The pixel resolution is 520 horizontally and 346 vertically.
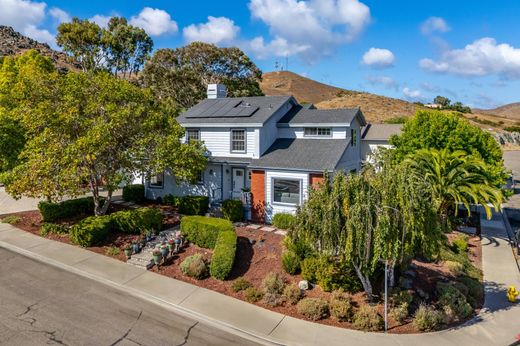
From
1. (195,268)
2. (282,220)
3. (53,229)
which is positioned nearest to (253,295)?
(195,268)

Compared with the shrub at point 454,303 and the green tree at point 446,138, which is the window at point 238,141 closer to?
the green tree at point 446,138

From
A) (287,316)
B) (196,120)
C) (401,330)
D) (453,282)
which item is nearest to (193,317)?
(287,316)

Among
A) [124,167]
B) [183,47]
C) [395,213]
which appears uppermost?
[183,47]

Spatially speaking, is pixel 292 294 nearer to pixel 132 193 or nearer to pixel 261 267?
pixel 261 267

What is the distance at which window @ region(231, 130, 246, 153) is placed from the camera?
894 inches

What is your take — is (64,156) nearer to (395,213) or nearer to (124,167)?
(124,167)

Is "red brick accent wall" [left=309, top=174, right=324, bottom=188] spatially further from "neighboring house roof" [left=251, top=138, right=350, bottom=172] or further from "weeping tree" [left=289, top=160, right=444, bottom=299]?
"weeping tree" [left=289, top=160, right=444, bottom=299]

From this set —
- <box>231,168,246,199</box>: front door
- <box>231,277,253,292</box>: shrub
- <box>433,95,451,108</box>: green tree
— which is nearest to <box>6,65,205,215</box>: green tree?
<box>231,168,246,199</box>: front door

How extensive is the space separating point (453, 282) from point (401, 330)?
4.24 metres

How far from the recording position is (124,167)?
63.8ft

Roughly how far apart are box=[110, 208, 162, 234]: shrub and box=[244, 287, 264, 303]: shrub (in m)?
7.70

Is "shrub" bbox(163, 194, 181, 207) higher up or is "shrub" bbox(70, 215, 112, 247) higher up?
"shrub" bbox(163, 194, 181, 207)

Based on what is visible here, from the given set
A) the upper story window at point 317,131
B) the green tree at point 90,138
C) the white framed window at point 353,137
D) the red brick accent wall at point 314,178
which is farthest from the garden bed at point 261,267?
the white framed window at point 353,137

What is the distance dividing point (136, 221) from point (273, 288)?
8.87 m
